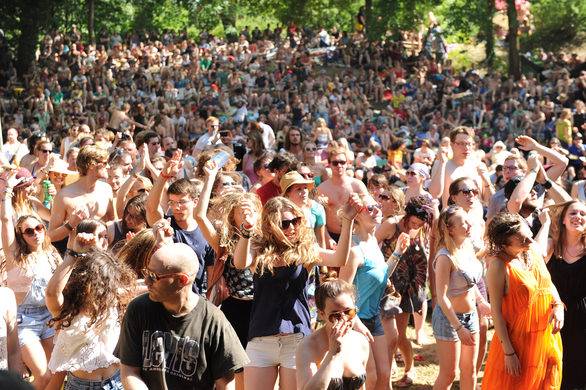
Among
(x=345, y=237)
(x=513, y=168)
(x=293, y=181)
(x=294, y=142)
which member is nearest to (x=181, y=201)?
(x=293, y=181)

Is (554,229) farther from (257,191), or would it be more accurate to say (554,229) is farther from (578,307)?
(257,191)

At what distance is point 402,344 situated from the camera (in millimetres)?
6020

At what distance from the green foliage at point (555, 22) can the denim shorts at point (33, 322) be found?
3677cm

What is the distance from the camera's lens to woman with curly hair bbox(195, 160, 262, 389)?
15.1 feet

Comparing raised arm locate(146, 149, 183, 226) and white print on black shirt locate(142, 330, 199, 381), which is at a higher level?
raised arm locate(146, 149, 183, 226)

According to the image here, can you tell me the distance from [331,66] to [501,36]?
12.5 metres

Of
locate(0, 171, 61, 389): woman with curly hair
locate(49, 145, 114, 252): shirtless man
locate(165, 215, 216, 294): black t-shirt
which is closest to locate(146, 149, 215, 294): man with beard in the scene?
locate(165, 215, 216, 294): black t-shirt

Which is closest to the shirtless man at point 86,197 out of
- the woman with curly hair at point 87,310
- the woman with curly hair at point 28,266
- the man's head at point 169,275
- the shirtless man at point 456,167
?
the woman with curly hair at point 28,266

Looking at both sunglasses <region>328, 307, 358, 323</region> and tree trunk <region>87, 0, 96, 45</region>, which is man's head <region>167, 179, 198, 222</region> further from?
tree trunk <region>87, 0, 96, 45</region>

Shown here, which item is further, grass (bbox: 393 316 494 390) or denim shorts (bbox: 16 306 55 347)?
grass (bbox: 393 316 494 390)

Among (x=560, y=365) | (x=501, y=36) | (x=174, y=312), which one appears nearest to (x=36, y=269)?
(x=174, y=312)

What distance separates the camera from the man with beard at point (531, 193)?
599 cm

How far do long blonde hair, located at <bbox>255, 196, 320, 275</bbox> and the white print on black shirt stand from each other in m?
1.11

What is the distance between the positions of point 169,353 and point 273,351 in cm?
117
